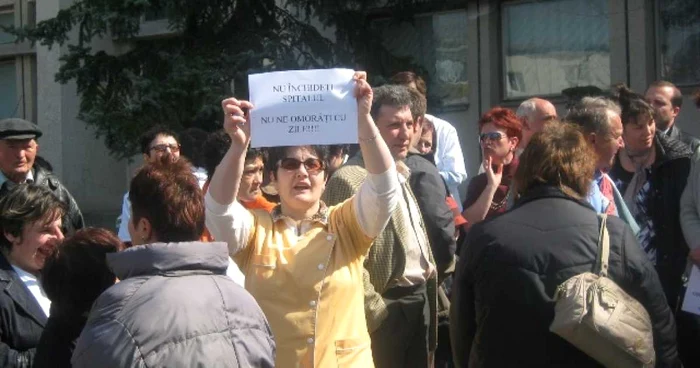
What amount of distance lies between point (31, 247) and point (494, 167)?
299 cm

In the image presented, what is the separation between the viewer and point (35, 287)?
15.4ft

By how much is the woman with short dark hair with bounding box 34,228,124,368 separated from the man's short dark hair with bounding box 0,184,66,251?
0.90m

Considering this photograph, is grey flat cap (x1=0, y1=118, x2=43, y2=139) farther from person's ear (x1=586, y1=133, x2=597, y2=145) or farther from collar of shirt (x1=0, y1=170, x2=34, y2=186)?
person's ear (x1=586, y1=133, x2=597, y2=145)

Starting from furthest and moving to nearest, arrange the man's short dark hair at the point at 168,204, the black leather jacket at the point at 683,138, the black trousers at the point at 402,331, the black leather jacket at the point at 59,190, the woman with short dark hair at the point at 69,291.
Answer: the black leather jacket at the point at 59,190
the black leather jacket at the point at 683,138
the black trousers at the point at 402,331
the woman with short dark hair at the point at 69,291
the man's short dark hair at the point at 168,204

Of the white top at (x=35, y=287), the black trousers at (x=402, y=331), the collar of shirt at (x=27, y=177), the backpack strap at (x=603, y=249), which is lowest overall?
the black trousers at (x=402, y=331)

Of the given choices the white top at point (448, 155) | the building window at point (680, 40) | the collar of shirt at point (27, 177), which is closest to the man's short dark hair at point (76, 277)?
the collar of shirt at point (27, 177)

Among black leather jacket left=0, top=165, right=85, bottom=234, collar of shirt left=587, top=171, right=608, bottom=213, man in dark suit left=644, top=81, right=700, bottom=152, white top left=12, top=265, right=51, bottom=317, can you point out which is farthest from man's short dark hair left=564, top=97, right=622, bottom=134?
black leather jacket left=0, top=165, right=85, bottom=234

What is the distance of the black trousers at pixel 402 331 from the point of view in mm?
5016

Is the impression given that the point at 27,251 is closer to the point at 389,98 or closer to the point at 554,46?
the point at 389,98

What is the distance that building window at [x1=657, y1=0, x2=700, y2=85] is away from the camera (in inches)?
417

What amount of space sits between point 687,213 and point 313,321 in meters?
2.82

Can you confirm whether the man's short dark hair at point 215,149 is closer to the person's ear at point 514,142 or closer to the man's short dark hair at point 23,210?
the man's short dark hair at point 23,210

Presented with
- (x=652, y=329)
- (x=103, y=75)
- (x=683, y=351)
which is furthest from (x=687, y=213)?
(x=103, y=75)

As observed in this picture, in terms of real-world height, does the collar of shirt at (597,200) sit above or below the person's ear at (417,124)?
below
